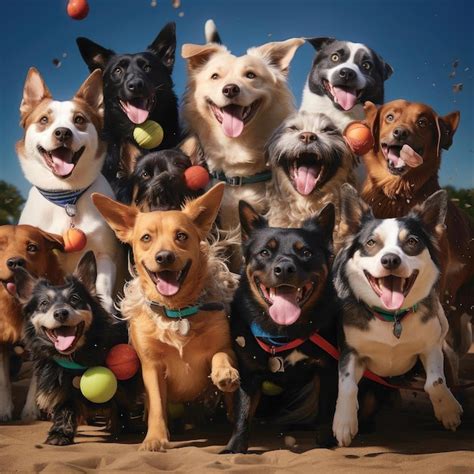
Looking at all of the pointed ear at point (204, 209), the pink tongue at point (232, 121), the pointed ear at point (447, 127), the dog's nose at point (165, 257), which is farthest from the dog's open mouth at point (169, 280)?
the pointed ear at point (447, 127)

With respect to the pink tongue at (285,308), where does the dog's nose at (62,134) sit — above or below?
above

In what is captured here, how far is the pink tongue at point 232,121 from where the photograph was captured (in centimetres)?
665

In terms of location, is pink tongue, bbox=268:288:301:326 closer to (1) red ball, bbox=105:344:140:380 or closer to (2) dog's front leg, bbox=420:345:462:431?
(2) dog's front leg, bbox=420:345:462:431

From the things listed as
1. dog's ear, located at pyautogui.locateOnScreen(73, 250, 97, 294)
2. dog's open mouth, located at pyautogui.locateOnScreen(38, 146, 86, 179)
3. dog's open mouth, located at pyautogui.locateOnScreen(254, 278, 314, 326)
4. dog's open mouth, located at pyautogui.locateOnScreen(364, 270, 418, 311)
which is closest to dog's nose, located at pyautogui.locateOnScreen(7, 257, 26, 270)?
dog's ear, located at pyautogui.locateOnScreen(73, 250, 97, 294)

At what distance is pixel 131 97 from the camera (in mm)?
6707

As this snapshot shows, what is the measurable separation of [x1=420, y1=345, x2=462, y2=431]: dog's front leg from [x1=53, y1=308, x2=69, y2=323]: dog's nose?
2.09m

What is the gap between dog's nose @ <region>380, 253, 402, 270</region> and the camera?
4.86m

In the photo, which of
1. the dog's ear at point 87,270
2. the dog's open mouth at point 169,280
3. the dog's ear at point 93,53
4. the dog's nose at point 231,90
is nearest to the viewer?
the dog's open mouth at point 169,280

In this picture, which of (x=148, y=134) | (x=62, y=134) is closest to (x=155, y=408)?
(x=62, y=134)

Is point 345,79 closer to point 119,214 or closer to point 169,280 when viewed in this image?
point 119,214

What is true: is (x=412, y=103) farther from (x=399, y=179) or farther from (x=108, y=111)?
(x=108, y=111)

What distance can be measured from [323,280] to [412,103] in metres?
1.79

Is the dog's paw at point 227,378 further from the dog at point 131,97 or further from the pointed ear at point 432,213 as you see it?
the dog at point 131,97

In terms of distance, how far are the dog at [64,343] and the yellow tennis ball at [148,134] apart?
1.55m
